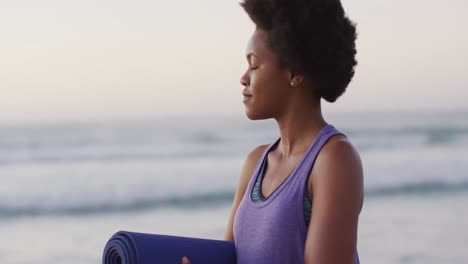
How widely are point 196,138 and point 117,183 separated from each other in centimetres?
450

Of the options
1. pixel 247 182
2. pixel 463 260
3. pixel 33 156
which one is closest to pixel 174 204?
pixel 463 260

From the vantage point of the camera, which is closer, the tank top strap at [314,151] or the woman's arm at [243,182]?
the tank top strap at [314,151]

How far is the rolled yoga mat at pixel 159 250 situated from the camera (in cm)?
155

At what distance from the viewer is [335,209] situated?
4.93ft

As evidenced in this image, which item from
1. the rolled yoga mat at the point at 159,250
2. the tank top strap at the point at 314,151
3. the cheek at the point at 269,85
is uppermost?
the cheek at the point at 269,85

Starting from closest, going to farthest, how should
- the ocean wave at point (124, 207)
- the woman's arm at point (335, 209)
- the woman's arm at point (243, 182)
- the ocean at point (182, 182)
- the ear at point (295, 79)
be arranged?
the woman's arm at point (335, 209), the ear at point (295, 79), the woman's arm at point (243, 182), the ocean at point (182, 182), the ocean wave at point (124, 207)

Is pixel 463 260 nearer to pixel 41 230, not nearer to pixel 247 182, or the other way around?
pixel 41 230

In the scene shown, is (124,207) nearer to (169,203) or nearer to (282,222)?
(169,203)

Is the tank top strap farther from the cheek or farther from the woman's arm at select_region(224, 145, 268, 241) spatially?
the woman's arm at select_region(224, 145, 268, 241)

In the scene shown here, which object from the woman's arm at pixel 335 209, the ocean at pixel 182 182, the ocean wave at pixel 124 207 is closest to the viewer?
the woman's arm at pixel 335 209

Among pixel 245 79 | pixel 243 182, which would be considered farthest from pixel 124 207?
pixel 245 79

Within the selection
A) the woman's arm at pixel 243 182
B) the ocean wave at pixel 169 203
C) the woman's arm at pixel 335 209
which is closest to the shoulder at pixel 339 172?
the woman's arm at pixel 335 209

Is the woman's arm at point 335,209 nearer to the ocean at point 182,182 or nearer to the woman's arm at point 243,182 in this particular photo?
the woman's arm at point 243,182

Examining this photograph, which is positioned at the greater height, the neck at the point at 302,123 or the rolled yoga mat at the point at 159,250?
the neck at the point at 302,123
